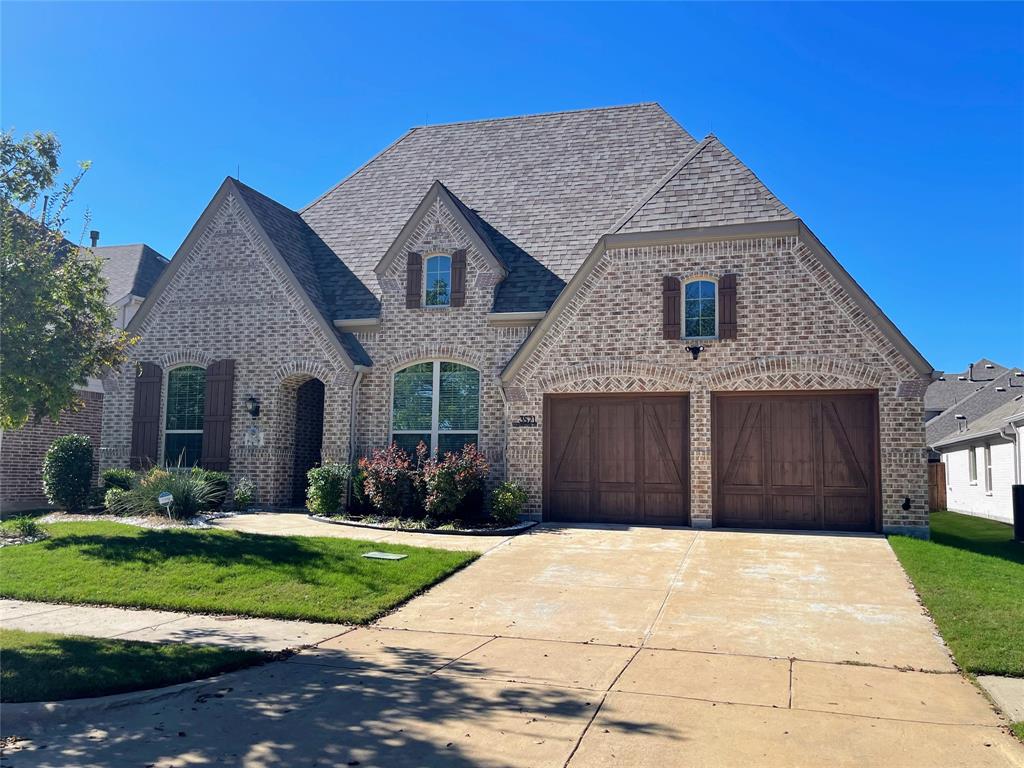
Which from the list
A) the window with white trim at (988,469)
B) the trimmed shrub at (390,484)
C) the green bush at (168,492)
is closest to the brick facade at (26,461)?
the green bush at (168,492)

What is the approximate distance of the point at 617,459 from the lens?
15469mm

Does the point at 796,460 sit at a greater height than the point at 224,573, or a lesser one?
greater

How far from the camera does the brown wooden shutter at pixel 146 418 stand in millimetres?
18422

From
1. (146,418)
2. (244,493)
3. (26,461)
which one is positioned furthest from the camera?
(26,461)

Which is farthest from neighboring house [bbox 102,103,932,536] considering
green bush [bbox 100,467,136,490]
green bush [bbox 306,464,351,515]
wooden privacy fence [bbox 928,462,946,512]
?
wooden privacy fence [bbox 928,462,946,512]

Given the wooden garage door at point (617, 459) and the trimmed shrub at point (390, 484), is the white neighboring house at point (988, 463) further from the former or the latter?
the trimmed shrub at point (390, 484)

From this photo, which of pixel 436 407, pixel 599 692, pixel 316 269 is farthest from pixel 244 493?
pixel 599 692

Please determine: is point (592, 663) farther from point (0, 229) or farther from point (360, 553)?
point (0, 229)

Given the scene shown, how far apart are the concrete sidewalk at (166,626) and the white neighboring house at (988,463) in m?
20.0

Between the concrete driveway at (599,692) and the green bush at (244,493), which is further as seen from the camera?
the green bush at (244,493)

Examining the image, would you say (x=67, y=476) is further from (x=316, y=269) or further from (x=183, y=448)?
(x=316, y=269)

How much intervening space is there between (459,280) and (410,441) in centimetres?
378

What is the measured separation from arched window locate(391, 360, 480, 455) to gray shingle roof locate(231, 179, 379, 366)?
1.20m

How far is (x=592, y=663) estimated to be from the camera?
6883mm
